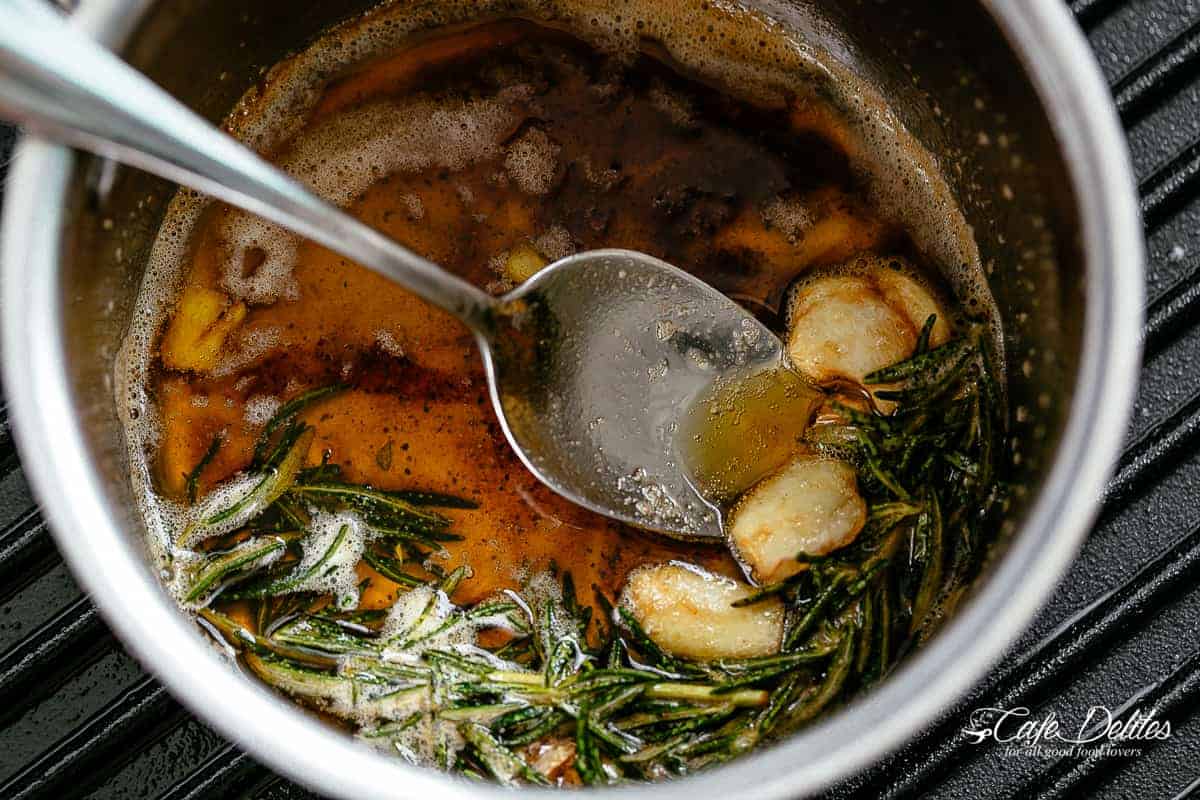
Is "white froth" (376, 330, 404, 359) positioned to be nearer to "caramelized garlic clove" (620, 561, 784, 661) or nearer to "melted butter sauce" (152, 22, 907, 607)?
"melted butter sauce" (152, 22, 907, 607)

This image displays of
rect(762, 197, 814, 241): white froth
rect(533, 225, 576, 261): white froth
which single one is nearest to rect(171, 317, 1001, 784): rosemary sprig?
rect(762, 197, 814, 241): white froth

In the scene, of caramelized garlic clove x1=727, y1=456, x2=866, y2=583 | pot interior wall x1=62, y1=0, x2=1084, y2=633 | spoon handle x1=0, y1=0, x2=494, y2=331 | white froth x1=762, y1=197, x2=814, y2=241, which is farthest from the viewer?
white froth x1=762, y1=197, x2=814, y2=241

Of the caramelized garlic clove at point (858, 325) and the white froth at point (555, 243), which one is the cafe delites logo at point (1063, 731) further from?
the white froth at point (555, 243)

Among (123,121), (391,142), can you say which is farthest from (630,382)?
(123,121)

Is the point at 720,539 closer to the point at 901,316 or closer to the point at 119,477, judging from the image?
the point at 901,316

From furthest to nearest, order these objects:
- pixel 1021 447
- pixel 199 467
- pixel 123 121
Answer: pixel 199 467 → pixel 1021 447 → pixel 123 121

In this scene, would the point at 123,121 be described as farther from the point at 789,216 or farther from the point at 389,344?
the point at 789,216
